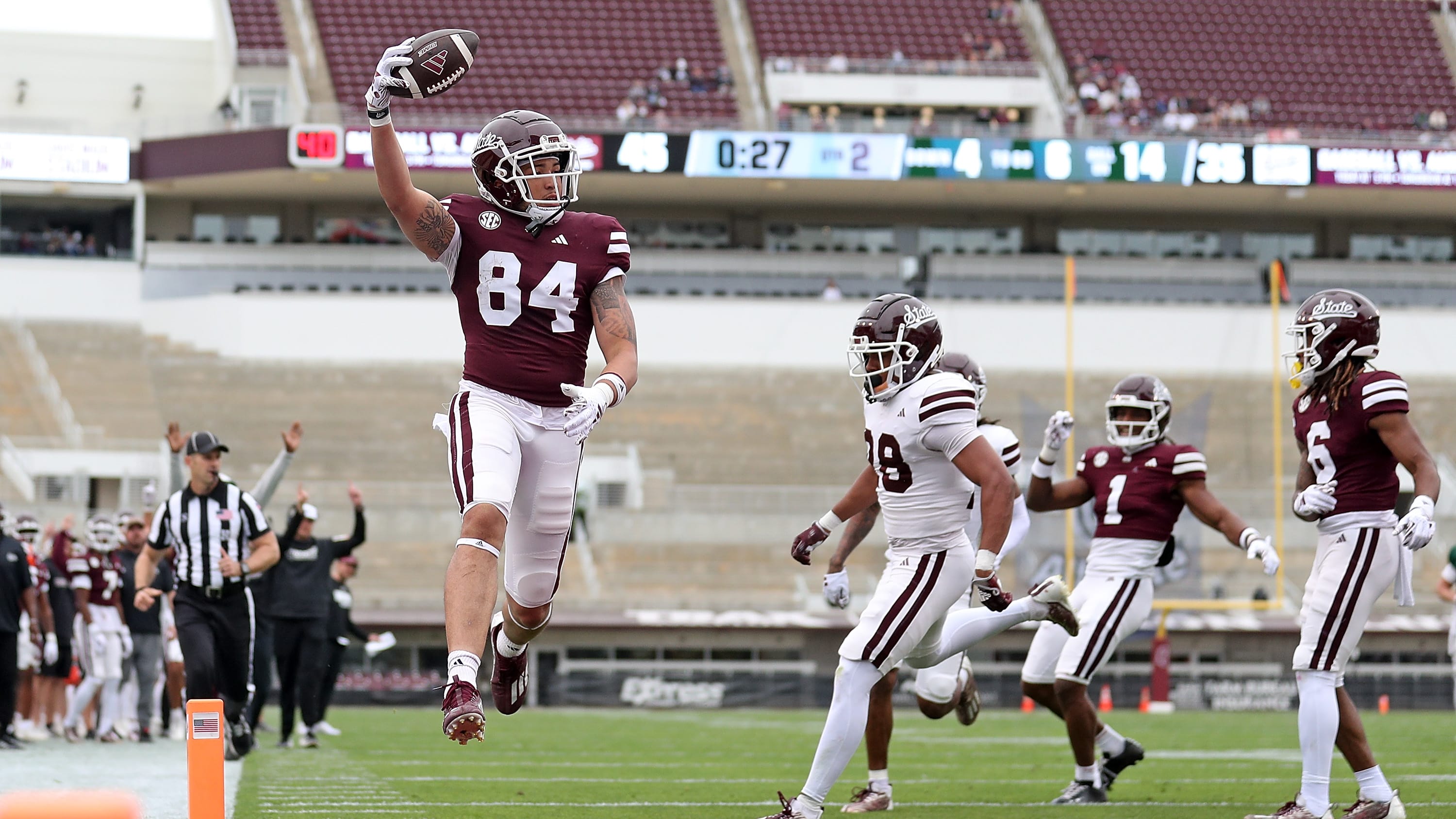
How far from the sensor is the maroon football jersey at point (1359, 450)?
22.2ft

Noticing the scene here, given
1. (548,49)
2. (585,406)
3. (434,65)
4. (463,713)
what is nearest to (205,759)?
(463,713)

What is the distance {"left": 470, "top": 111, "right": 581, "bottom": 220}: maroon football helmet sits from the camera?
5.93 m

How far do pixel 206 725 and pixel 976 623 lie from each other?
386cm

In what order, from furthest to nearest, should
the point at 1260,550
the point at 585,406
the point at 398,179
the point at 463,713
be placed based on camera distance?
the point at 1260,550 < the point at 398,179 < the point at 585,406 < the point at 463,713

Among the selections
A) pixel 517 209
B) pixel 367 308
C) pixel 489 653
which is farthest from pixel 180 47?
pixel 517 209

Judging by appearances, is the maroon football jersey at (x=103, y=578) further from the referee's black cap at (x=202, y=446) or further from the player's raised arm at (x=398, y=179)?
the player's raised arm at (x=398, y=179)

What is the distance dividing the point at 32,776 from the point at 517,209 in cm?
473

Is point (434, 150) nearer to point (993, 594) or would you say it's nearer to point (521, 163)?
point (521, 163)

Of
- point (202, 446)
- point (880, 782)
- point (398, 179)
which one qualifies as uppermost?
point (398, 179)

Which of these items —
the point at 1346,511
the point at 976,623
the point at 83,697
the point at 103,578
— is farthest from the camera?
the point at 103,578

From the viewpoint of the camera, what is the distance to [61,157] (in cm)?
3231

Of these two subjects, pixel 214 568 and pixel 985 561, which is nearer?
pixel 985 561

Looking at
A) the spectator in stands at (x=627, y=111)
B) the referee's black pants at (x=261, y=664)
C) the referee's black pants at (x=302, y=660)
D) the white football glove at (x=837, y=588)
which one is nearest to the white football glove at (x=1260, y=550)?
the white football glove at (x=837, y=588)

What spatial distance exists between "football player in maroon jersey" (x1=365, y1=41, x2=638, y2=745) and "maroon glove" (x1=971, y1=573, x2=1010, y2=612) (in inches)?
61.6
